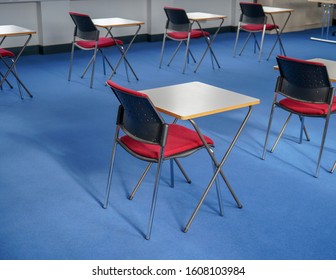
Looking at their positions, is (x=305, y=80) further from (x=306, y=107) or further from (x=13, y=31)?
(x=13, y=31)

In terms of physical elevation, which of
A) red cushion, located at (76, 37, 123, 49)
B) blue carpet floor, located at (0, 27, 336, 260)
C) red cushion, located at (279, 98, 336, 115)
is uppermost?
red cushion, located at (76, 37, 123, 49)

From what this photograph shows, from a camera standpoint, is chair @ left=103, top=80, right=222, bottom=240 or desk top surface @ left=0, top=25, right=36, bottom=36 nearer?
chair @ left=103, top=80, right=222, bottom=240

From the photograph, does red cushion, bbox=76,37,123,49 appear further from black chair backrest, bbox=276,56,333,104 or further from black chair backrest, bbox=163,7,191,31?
black chair backrest, bbox=276,56,333,104

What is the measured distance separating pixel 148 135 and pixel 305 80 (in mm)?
A: 1472

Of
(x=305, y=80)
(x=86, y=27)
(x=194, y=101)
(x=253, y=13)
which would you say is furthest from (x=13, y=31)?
(x=253, y=13)

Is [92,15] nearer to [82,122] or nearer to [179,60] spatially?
[179,60]

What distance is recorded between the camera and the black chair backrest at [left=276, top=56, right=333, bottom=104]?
3768mm

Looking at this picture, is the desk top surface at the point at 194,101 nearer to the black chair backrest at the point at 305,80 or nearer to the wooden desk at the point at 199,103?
the wooden desk at the point at 199,103

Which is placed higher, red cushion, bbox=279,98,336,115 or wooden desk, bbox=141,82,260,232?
wooden desk, bbox=141,82,260,232

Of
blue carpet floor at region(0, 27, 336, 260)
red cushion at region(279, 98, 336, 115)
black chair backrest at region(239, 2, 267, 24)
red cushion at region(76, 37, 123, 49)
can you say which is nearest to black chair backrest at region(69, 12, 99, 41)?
red cushion at region(76, 37, 123, 49)

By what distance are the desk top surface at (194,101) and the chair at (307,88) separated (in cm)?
70

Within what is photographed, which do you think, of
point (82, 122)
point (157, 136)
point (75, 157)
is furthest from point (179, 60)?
point (157, 136)

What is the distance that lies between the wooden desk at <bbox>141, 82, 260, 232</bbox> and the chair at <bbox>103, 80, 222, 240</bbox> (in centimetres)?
11

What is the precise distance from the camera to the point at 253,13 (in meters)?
8.00
